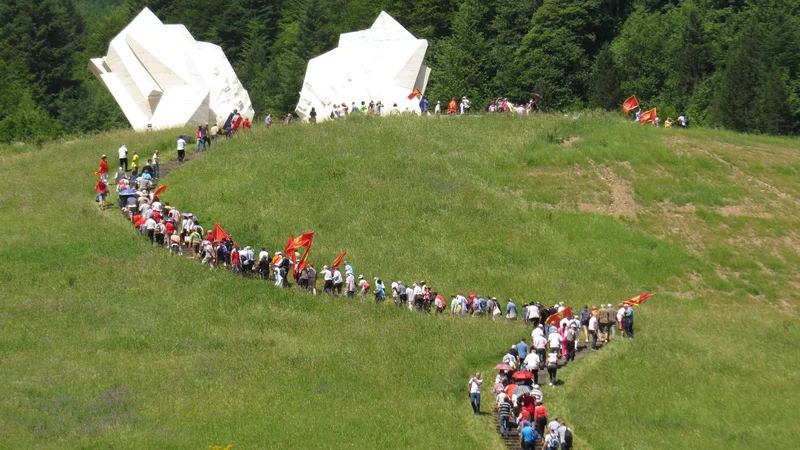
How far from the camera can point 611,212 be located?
5559 centimetres

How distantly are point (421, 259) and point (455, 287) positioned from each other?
2540mm

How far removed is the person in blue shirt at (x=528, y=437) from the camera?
31641mm

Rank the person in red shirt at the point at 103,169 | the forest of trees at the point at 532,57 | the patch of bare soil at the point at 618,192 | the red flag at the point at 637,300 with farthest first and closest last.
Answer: the forest of trees at the point at 532,57, the patch of bare soil at the point at 618,192, the person in red shirt at the point at 103,169, the red flag at the point at 637,300

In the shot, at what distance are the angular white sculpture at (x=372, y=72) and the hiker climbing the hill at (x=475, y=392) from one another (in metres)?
34.0

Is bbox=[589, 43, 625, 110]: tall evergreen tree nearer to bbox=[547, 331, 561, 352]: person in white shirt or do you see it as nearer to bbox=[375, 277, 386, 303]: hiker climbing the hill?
bbox=[375, 277, 386, 303]: hiker climbing the hill

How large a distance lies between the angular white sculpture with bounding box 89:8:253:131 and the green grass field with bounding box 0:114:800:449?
3.18 m

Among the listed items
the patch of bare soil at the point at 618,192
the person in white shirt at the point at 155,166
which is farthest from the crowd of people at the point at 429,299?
the patch of bare soil at the point at 618,192

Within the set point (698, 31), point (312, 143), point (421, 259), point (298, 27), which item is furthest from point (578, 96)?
point (421, 259)

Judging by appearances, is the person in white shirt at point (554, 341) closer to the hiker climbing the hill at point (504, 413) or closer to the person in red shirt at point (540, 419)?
the hiker climbing the hill at point (504, 413)

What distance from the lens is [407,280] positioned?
4772 centimetres

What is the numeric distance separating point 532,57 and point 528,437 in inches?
2383

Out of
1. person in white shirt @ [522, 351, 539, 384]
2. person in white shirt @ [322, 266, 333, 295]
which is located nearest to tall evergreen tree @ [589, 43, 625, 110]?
person in white shirt @ [322, 266, 333, 295]

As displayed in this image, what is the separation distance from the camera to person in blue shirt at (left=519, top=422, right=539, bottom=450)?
3164cm

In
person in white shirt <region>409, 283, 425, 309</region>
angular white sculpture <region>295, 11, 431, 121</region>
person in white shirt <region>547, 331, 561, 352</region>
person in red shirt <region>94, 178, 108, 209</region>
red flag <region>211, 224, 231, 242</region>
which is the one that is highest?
angular white sculpture <region>295, 11, 431, 121</region>
